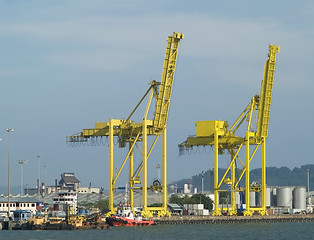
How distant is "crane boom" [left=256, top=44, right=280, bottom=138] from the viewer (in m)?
104

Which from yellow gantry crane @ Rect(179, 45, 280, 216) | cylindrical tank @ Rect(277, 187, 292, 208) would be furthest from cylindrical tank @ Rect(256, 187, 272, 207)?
yellow gantry crane @ Rect(179, 45, 280, 216)

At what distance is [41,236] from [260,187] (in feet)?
139

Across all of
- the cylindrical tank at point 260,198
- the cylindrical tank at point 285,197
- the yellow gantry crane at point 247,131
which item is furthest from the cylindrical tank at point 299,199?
the yellow gantry crane at point 247,131

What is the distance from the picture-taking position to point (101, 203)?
525 feet

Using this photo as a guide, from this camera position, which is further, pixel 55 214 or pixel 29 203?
pixel 29 203

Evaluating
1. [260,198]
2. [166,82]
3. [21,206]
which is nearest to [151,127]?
[166,82]

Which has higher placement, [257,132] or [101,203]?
[257,132]

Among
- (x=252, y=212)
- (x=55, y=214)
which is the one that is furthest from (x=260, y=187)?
(x=55, y=214)

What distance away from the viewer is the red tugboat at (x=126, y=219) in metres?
93.6

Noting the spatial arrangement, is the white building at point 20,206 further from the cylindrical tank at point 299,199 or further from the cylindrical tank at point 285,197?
the cylindrical tank at point 299,199

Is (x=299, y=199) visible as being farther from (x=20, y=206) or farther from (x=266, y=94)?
(x=20, y=206)

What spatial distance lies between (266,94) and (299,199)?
242 feet

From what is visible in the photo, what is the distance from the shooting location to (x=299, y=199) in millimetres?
172875

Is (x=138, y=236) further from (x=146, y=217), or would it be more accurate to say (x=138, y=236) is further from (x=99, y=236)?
(x=146, y=217)
